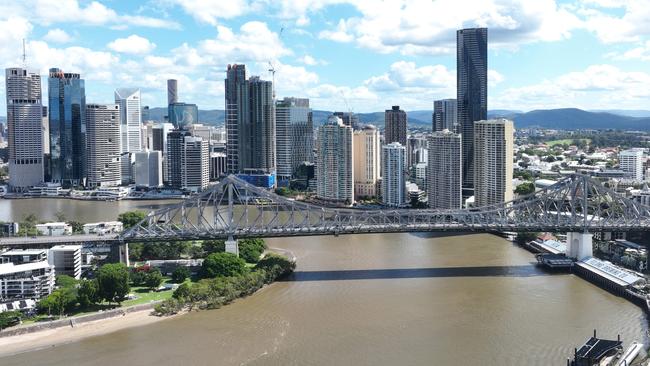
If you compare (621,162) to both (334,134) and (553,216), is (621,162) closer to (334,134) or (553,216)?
(334,134)

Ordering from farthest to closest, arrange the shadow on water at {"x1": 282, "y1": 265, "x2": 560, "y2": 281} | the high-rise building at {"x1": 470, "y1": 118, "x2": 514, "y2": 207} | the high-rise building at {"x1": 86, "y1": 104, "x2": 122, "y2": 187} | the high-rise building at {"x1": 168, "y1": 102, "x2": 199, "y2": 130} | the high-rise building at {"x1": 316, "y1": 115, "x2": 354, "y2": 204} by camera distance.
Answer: the high-rise building at {"x1": 168, "y1": 102, "x2": 199, "y2": 130}, the high-rise building at {"x1": 86, "y1": 104, "x2": 122, "y2": 187}, the high-rise building at {"x1": 316, "y1": 115, "x2": 354, "y2": 204}, the high-rise building at {"x1": 470, "y1": 118, "x2": 514, "y2": 207}, the shadow on water at {"x1": 282, "y1": 265, "x2": 560, "y2": 281}

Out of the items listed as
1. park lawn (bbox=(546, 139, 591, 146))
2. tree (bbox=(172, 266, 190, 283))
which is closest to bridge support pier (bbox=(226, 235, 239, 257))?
tree (bbox=(172, 266, 190, 283))

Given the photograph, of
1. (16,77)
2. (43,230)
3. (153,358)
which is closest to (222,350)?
(153,358)

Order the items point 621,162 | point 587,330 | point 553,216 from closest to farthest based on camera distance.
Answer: point 587,330, point 553,216, point 621,162

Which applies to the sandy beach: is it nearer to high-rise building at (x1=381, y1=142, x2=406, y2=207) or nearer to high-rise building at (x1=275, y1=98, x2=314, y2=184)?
high-rise building at (x1=381, y1=142, x2=406, y2=207)

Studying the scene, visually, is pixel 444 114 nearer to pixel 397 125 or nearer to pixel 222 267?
pixel 397 125

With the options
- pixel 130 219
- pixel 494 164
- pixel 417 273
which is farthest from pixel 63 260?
pixel 494 164
